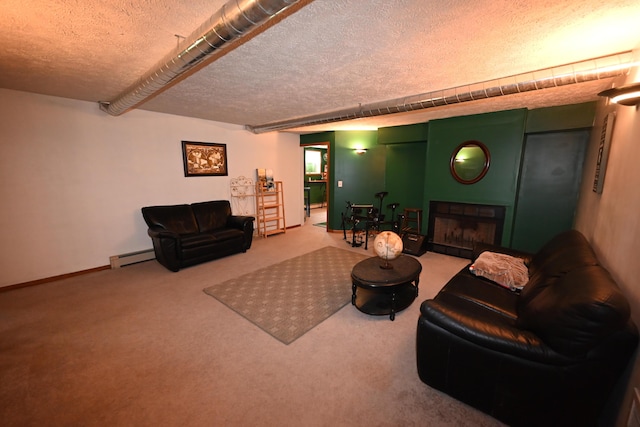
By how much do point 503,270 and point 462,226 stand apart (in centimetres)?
229

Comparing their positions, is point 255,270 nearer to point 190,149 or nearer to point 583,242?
point 190,149

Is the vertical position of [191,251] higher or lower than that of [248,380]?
higher

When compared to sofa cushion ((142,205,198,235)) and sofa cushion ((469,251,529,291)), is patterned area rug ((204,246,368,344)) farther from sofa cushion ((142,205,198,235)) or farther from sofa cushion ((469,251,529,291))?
sofa cushion ((142,205,198,235))

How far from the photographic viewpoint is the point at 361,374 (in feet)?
6.15

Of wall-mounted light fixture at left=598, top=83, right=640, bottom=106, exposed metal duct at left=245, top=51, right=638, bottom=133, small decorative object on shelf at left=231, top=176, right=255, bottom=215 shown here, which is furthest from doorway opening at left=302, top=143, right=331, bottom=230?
wall-mounted light fixture at left=598, top=83, right=640, bottom=106

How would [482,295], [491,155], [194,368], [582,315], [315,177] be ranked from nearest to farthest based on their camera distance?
[582,315] → [194,368] → [482,295] → [491,155] → [315,177]

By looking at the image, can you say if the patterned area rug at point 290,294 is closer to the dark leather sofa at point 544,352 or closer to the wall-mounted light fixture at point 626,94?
the dark leather sofa at point 544,352

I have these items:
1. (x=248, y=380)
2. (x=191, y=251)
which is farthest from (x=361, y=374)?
(x=191, y=251)

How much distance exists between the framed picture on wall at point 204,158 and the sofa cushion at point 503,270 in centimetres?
483

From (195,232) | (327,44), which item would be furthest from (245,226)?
(327,44)

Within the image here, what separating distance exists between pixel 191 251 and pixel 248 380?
2644 mm

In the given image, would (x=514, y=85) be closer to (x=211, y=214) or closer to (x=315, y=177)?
(x=211, y=214)

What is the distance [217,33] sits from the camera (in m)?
1.54

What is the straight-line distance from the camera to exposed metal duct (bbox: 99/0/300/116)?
50.2 inches
